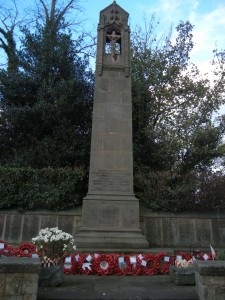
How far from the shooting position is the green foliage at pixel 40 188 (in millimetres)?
10760

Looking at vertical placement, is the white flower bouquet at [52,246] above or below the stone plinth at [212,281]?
above

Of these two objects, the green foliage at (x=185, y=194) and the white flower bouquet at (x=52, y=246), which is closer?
the white flower bouquet at (x=52, y=246)

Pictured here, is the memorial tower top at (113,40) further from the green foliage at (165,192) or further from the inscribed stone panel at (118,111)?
the green foliage at (165,192)

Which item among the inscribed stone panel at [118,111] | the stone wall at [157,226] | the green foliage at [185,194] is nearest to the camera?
the stone wall at [157,226]

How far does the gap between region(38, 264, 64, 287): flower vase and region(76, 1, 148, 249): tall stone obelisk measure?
3.11 m

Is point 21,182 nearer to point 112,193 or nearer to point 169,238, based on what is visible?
point 112,193

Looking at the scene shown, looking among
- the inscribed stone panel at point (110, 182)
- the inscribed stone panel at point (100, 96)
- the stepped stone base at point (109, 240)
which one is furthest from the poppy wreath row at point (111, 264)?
the inscribed stone panel at point (100, 96)

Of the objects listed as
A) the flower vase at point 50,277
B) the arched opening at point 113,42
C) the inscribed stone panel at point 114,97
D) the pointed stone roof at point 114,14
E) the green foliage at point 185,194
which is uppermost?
the pointed stone roof at point 114,14

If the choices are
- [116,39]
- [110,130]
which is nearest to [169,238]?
[110,130]

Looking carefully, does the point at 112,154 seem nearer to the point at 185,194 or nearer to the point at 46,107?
the point at 185,194

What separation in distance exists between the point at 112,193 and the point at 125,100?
371 centimetres

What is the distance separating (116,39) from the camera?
12.1m

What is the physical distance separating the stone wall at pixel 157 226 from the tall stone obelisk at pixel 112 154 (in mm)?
1386

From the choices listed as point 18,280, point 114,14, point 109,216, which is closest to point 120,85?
point 114,14
